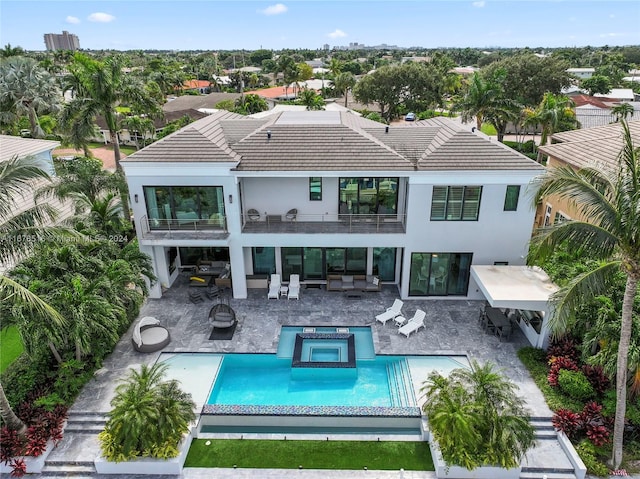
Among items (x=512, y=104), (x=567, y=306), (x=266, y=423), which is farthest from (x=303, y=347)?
(x=512, y=104)

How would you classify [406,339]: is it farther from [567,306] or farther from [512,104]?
[512,104]

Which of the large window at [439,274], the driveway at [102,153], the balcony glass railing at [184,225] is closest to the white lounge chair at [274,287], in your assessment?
the balcony glass railing at [184,225]

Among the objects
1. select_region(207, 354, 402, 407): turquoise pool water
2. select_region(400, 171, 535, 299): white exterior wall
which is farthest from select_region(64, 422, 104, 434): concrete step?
select_region(400, 171, 535, 299): white exterior wall

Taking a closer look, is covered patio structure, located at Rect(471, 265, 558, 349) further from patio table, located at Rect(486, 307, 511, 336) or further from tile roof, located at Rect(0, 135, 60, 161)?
tile roof, located at Rect(0, 135, 60, 161)

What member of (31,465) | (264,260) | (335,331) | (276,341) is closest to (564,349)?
(335,331)

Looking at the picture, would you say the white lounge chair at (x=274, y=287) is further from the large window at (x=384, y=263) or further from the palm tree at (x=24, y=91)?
the palm tree at (x=24, y=91)

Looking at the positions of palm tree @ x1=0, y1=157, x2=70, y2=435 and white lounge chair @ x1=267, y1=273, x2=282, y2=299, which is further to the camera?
white lounge chair @ x1=267, y1=273, x2=282, y2=299

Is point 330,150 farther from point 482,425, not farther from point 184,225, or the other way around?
point 482,425
